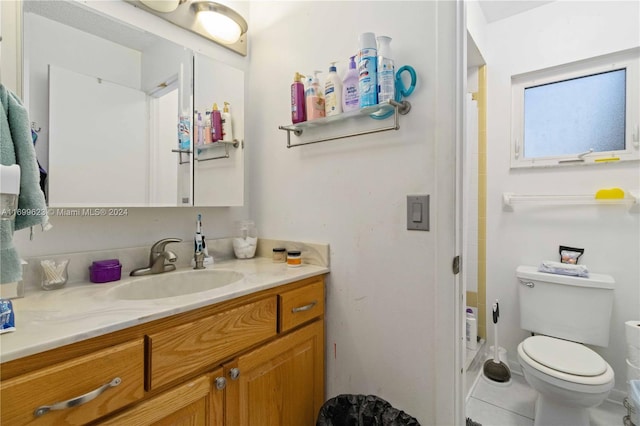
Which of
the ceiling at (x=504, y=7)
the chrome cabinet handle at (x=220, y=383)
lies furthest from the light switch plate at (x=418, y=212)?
the ceiling at (x=504, y=7)

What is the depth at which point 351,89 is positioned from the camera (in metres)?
1.16

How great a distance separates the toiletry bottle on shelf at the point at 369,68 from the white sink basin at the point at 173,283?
819mm

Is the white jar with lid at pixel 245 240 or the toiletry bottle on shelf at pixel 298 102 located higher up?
the toiletry bottle on shelf at pixel 298 102

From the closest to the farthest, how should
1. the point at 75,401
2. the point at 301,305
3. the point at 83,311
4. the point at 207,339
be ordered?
the point at 75,401, the point at 83,311, the point at 207,339, the point at 301,305

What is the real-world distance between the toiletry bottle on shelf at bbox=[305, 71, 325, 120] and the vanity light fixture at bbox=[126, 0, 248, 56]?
56cm

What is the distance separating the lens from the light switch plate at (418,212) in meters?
1.04

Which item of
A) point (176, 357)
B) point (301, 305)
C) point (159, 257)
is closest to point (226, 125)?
point (159, 257)

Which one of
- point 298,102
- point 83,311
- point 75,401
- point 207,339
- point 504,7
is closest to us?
point 75,401

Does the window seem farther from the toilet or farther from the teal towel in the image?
the teal towel

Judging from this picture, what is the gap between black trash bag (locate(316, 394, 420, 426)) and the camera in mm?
1052

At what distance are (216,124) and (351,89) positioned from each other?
2.24 ft

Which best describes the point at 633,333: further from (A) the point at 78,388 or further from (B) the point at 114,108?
(B) the point at 114,108

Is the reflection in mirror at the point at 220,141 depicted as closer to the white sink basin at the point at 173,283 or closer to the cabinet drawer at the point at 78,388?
the white sink basin at the point at 173,283

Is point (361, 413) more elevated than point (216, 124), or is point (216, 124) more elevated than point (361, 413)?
point (216, 124)
